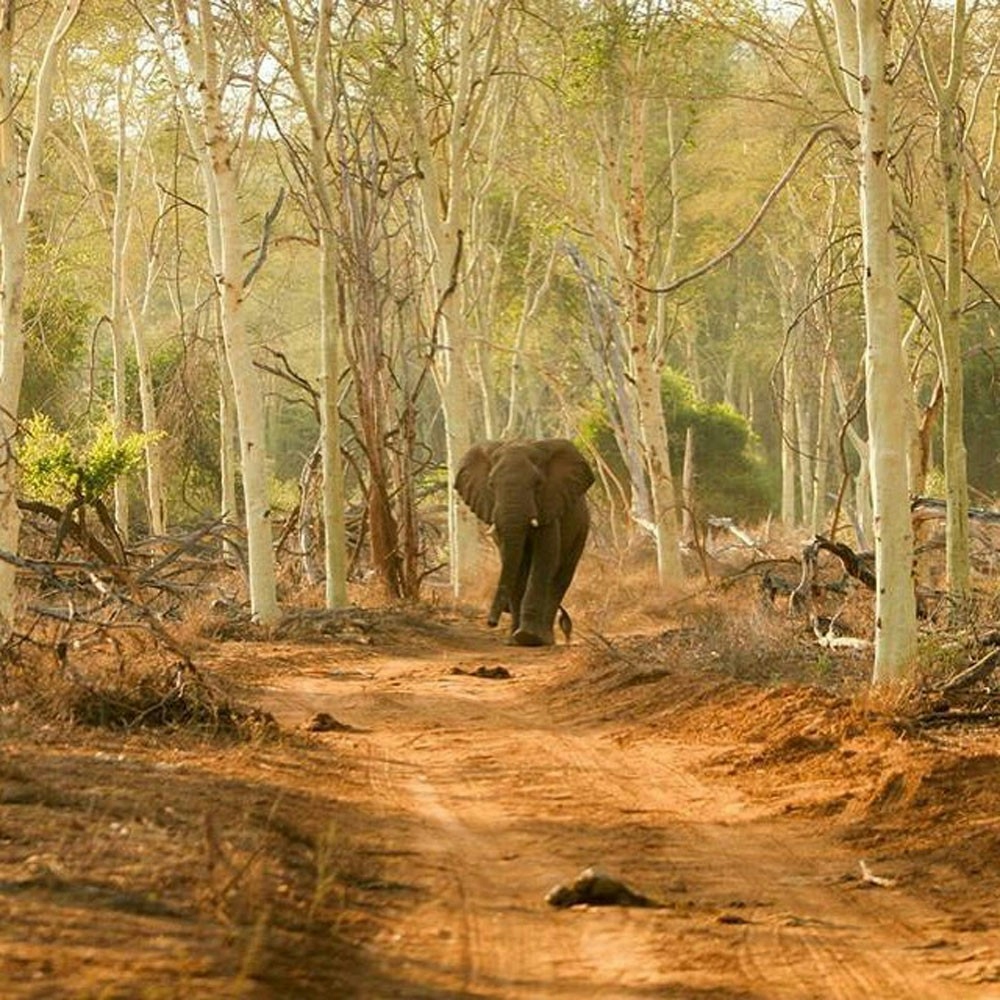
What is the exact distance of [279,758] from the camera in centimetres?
1000

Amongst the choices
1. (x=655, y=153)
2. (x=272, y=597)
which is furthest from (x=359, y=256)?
(x=655, y=153)

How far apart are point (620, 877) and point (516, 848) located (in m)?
0.67

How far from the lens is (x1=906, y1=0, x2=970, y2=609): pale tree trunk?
1612 cm

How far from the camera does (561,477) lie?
2088 cm

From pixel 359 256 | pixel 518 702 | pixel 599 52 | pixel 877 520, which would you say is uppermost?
pixel 599 52

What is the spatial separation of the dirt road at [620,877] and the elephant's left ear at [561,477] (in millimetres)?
8207

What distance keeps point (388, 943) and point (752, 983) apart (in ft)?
3.56

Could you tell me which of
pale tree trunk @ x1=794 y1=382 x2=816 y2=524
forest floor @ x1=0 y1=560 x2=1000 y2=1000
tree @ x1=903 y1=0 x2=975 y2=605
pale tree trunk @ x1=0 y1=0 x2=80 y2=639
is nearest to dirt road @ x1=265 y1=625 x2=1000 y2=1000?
forest floor @ x1=0 y1=560 x2=1000 y2=1000

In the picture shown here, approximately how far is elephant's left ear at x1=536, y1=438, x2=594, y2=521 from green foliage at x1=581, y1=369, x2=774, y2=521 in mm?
20523

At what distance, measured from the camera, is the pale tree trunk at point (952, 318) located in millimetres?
16125

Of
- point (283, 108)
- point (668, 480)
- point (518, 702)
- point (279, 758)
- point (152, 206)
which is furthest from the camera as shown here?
point (152, 206)

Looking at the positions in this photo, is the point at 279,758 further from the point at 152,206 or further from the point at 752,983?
the point at 152,206

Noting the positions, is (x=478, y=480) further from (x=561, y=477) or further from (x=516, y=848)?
(x=516, y=848)

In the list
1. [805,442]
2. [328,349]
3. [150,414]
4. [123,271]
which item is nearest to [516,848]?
[328,349]
